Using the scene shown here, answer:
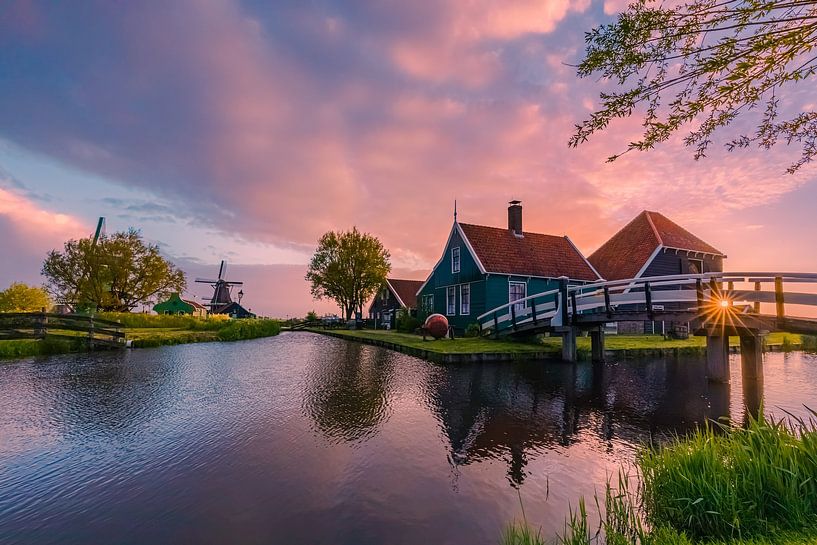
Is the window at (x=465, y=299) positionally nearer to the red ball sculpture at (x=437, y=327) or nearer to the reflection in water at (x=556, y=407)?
the red ball sculpture at (x=437, y=327)

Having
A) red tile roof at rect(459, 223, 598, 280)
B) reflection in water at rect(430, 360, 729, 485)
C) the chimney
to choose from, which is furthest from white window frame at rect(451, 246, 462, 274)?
reflection in water at rect(430, 360, 729, 485)

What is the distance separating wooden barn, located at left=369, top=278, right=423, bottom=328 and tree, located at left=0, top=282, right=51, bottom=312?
36.9m

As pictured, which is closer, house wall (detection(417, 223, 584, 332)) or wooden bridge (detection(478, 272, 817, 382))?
wooden bridge (detection(478, 272, 817, 382))

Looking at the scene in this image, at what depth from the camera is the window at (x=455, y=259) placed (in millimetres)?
27505

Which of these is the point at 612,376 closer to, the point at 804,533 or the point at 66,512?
the point at 804,533

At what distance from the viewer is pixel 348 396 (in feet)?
32.8

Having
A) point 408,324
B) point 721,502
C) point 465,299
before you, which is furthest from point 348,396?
point 408,324

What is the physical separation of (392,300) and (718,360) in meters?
35.4

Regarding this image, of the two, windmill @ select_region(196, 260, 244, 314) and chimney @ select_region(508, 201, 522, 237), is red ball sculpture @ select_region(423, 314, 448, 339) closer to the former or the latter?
chimney @ select_region(508, 201, 522, 237)

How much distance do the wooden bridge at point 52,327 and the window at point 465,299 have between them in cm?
1921

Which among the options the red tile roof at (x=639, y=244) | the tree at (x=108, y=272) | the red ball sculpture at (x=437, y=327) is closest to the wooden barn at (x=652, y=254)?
the red tile roof at (x=639, y=244)

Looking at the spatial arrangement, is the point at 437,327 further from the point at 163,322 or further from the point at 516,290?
the point at 163,322

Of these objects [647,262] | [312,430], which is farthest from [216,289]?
[312,430]

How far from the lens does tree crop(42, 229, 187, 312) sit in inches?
1553
